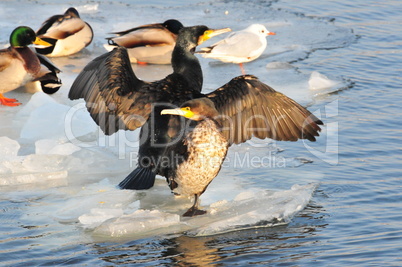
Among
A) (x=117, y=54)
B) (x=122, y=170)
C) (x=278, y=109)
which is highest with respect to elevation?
(x=117, y=54)

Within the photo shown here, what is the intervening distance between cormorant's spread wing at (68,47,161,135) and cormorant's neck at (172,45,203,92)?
0.37m

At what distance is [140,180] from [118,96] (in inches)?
31.4

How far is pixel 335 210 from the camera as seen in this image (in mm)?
5227

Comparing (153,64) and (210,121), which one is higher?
(210,121)

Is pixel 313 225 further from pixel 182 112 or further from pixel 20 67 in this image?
pixel 20 67

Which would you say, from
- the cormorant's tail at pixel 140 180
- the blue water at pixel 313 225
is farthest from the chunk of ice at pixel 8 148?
the cormorant's tail at pixel 140 180

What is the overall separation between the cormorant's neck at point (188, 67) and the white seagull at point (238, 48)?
107 inches

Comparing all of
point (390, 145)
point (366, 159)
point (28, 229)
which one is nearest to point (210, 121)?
point (28, 229)

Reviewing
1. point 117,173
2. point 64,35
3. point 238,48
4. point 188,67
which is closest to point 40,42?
point 64,35

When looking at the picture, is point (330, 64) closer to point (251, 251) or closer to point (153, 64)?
point (153, 64)

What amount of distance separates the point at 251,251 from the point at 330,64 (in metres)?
Result: 5.15

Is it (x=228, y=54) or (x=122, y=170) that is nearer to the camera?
(x=122, y=170)

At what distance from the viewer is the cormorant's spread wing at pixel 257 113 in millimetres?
5371

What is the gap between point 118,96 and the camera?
5566mm
